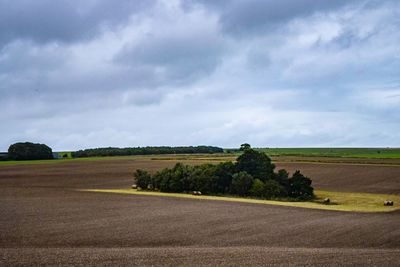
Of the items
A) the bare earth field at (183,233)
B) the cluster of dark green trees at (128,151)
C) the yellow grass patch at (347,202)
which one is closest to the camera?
the bare earth field at (183,233)

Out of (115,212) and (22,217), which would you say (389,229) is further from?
(22,217)

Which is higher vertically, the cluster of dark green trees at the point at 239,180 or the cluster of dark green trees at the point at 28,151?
the cluster of dark green trees at the point at 28,151

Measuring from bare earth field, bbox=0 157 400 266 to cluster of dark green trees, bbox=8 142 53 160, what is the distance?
98986 mm

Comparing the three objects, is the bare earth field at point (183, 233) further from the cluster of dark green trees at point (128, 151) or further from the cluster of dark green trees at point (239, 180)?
the cluster of dark green trees at point (128, 151)

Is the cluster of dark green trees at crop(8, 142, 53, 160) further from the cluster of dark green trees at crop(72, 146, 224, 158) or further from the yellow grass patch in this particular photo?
Result: the yellow grass patch

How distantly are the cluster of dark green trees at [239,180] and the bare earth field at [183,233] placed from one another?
9294 millimetres

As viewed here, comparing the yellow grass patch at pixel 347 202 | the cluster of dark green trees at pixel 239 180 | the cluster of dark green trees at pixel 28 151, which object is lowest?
the yellow grass patch at pixel 347 202

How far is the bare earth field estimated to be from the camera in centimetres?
2180

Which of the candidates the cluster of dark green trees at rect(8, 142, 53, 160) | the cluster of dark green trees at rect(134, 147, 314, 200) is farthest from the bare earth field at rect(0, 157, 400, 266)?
the cluster of dark green trees at rect(8, 142, 53, 160)

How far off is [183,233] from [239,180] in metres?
29.0

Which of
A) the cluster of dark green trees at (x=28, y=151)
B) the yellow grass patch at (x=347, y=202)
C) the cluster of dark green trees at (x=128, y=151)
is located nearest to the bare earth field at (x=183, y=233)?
the yellow grass patch at (x=347, y=202)

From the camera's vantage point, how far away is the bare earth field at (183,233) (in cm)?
2180

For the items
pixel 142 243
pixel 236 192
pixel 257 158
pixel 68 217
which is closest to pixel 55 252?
pixel 142 243

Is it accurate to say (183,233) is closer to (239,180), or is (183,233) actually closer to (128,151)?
(239,180)
